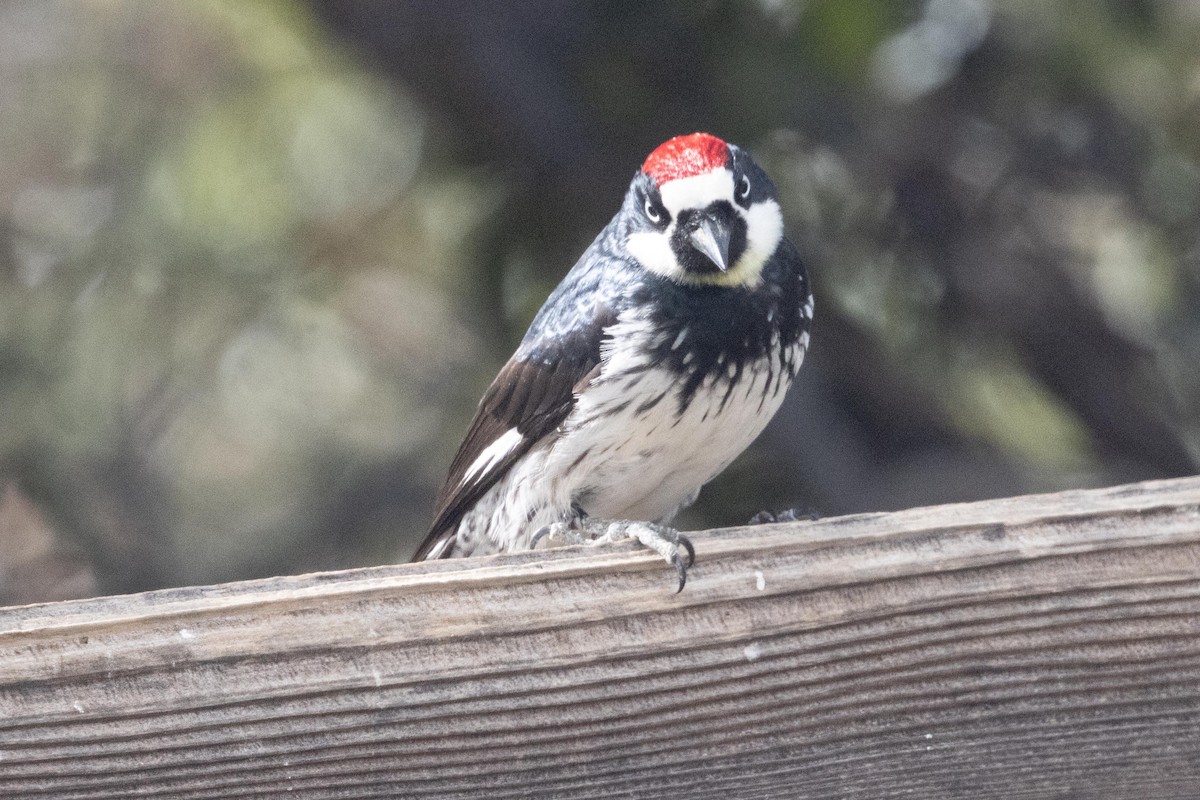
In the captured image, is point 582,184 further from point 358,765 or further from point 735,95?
point 358,765

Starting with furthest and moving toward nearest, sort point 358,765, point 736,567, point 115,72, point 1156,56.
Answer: point 115,72 < point 1156,56 < point 736,567 < point 358,765

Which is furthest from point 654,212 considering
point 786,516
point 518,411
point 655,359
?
point 786,516

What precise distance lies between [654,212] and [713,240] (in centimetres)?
17

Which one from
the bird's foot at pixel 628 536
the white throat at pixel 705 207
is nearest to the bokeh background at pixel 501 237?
the white throat at pixel 705 207

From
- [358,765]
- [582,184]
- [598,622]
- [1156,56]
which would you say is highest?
[1156,56]

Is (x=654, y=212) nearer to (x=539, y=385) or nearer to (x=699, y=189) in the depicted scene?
(x=699, y=189)

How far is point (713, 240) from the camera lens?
2.18 m

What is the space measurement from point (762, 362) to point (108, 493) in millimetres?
1700

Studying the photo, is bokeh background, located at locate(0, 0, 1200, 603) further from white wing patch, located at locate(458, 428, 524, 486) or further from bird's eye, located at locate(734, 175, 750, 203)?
white wing patch, located at locate(458, 428, 524, 486)

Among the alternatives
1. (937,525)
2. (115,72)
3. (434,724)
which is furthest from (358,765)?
(115,72)

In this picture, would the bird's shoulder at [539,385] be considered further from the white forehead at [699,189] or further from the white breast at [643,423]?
the white forehead at [699,189]

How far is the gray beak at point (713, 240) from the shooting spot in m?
2.16

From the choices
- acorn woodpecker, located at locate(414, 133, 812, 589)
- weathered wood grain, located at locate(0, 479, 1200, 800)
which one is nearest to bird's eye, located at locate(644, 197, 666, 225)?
acorn woodpecker, located at locate(414, 133, 812, 589)

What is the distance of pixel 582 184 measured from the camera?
3186mm
